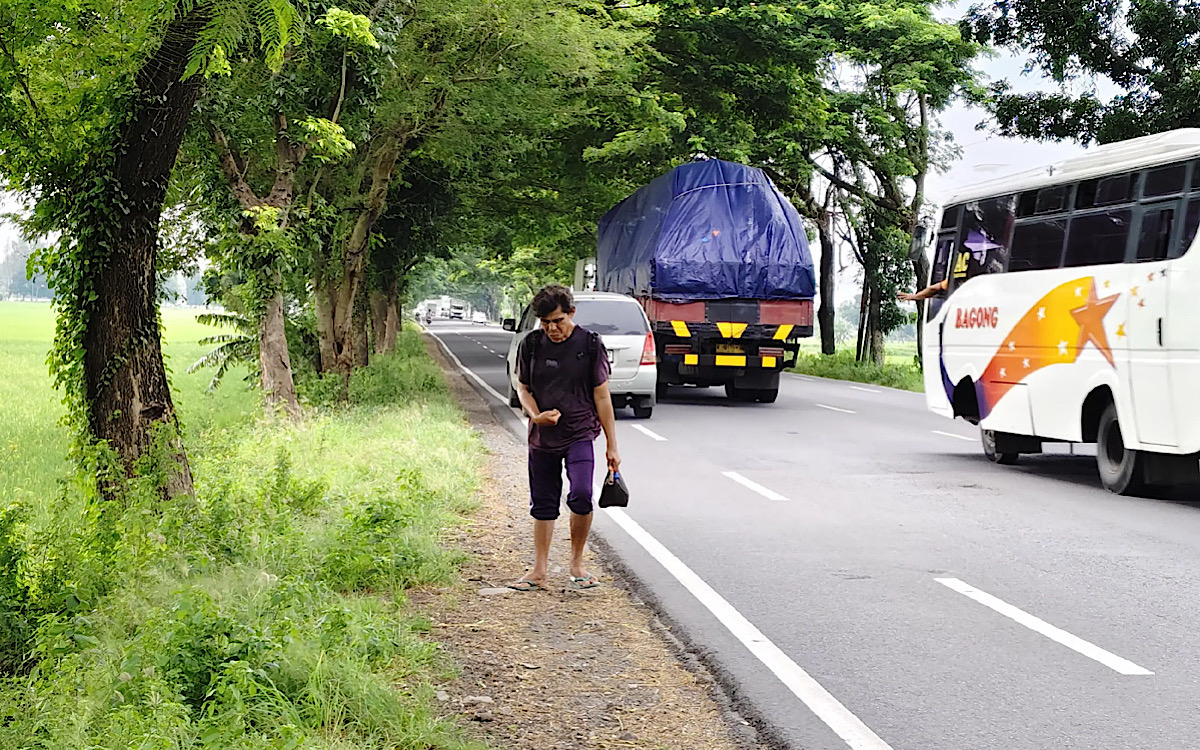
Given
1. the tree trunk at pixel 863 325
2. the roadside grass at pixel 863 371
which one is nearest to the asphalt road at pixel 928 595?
the roadside grass at pixel 863 371

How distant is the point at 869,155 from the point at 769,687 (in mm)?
29291

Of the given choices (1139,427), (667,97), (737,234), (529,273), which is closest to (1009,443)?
(1139,427)

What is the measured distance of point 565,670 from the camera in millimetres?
6234

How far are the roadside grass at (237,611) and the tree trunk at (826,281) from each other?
1140 inches

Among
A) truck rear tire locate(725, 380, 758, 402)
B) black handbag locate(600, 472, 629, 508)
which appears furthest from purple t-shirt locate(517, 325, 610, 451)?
truck rear tire locate(725, 380, 758, 402)

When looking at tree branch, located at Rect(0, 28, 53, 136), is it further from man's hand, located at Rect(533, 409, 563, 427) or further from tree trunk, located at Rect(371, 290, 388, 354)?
tree trunk, located at Rect(371, 290, 388, 354)

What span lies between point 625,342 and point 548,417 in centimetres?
1197

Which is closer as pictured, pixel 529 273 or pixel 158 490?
pixel 158 490

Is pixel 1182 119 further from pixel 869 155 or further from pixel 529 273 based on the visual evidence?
pixel 529 273

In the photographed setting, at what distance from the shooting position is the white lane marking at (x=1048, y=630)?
6.23 m

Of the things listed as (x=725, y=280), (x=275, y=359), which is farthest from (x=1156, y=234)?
(x=275, y=359)

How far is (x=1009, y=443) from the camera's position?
14.7 metres

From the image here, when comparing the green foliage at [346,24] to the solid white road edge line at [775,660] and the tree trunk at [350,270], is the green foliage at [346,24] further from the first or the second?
the tree trunk at [350,270]

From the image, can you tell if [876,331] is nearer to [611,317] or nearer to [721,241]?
[721,241]
